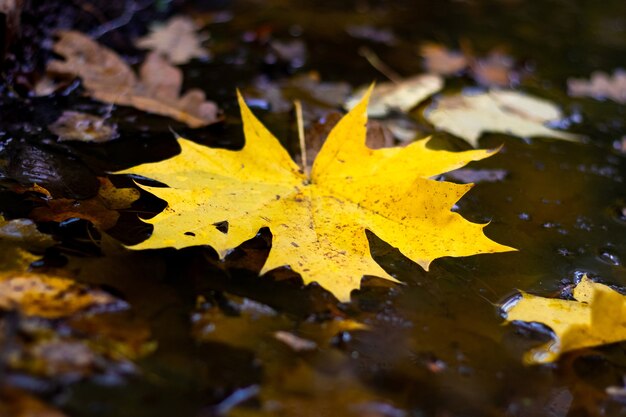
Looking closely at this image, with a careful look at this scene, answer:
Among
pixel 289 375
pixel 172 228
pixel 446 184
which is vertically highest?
pixel 446 184

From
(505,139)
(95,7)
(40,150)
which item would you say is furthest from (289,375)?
(95,7)

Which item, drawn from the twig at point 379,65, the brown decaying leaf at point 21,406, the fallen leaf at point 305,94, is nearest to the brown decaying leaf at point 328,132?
the fallen leaf at point 305,94

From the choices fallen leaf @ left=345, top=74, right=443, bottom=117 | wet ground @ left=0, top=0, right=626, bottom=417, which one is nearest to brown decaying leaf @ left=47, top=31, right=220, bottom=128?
wet ground @ left=0, top=0, right=626, bottom=417

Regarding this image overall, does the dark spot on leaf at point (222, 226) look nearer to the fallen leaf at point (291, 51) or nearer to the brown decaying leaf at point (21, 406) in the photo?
the brown decaying leaf at point (21, 406)

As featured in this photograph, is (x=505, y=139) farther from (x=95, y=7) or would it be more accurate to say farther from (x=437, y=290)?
(x=95, y=7)

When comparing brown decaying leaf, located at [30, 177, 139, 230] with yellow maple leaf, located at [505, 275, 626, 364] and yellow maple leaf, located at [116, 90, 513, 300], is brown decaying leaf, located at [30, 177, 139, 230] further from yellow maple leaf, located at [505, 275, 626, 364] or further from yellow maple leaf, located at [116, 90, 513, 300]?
yellow maple leaf, located at [505, 275, 626, 364]

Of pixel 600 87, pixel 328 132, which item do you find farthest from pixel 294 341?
pixel 600 87
